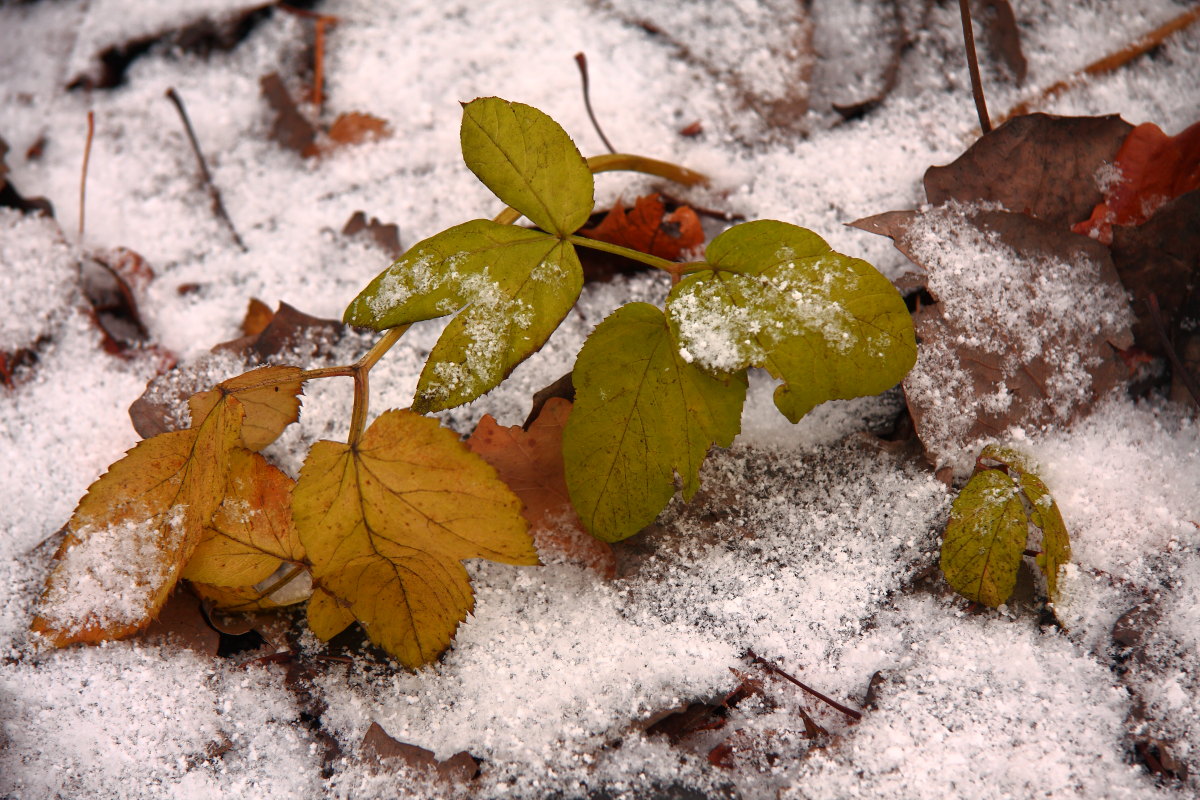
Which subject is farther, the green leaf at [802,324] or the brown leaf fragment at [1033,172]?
the brown leaf fragment at [1033,172]

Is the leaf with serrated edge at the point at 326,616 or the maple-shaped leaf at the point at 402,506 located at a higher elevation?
the maple-shaped leaf at the point at 402,506

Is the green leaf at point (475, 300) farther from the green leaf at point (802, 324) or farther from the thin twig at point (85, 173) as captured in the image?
the thin twig at point (85, 173)

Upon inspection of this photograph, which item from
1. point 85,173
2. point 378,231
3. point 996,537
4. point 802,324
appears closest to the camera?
point 802,324

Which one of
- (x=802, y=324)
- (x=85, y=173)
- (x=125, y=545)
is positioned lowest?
(x=125, y=545)

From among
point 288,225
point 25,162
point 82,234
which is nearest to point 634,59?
point 288,225

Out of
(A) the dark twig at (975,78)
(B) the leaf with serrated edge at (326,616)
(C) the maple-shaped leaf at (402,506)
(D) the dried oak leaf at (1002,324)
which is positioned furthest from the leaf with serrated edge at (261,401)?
(A) the dark twig at (975,78)

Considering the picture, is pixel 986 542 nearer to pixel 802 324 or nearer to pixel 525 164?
pixel 802 324

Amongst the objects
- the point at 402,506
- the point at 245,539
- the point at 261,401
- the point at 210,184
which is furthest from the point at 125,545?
the point at 210,184

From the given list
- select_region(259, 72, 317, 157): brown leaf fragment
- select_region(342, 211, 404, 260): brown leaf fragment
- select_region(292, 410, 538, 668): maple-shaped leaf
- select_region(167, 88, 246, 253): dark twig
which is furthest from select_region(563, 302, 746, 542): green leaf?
select_region(259, 72, 317, 157): brown leaf fragment
